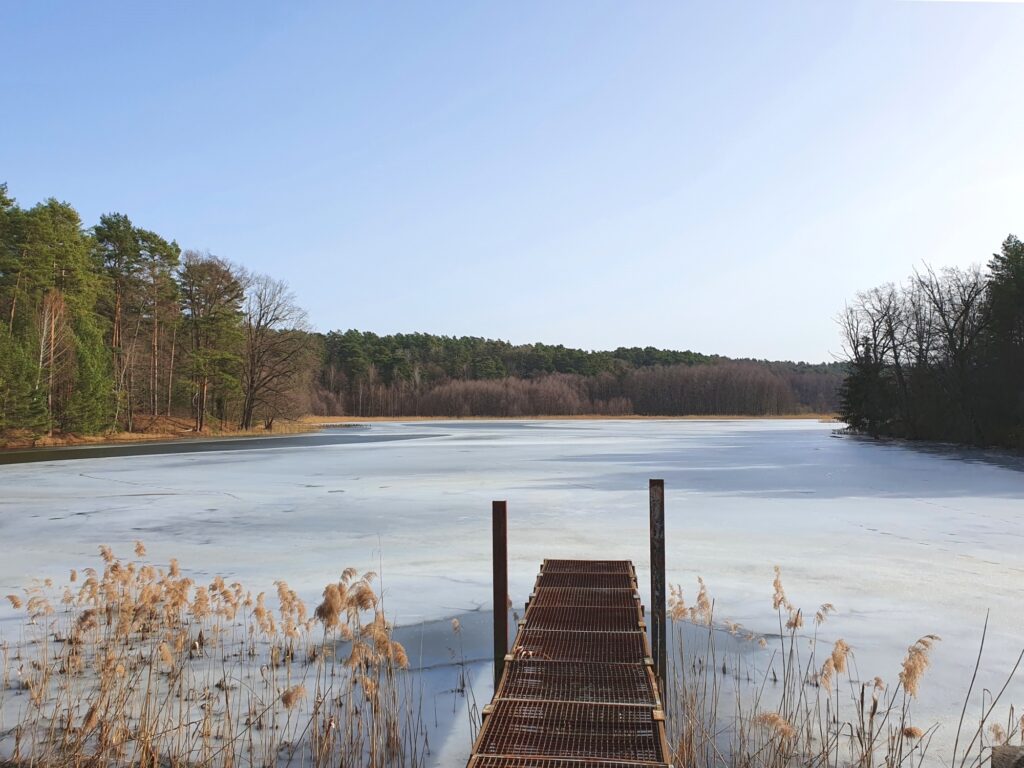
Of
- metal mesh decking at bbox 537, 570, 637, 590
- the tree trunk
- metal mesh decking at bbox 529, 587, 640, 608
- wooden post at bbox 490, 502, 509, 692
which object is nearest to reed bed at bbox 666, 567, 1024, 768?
metal mesh decking at bbox 529, 587, 640, 608

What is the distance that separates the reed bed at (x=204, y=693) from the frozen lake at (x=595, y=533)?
0.63 m

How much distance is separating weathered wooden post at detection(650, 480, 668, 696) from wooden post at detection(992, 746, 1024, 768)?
1997mm

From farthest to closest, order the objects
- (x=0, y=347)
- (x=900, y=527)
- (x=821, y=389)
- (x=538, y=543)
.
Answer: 1. (x=821, y=389)
2. (x=0, y=347)
3. (x=900, y=527)
4. (x=538, y=543)

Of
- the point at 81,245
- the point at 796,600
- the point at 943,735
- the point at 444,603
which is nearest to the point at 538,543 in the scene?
the point at 444,603

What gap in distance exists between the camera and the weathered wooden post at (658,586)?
16.1ft

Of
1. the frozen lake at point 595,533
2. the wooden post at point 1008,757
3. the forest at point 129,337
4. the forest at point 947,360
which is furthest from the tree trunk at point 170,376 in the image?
the wooden post at point 1008,757

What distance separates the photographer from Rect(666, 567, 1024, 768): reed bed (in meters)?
3.57

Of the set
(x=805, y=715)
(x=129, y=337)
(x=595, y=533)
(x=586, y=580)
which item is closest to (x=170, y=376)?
(x=129, y=337)

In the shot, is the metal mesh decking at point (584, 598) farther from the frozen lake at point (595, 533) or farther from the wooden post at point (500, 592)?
the frozen lake at point (595, 533)

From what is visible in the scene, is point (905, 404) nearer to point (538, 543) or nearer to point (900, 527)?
point (900, 527)

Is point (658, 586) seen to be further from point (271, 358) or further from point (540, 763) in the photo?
point (271, 358)

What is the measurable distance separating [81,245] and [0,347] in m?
13.4

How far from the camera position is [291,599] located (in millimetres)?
5094

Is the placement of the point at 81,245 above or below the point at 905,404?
above
